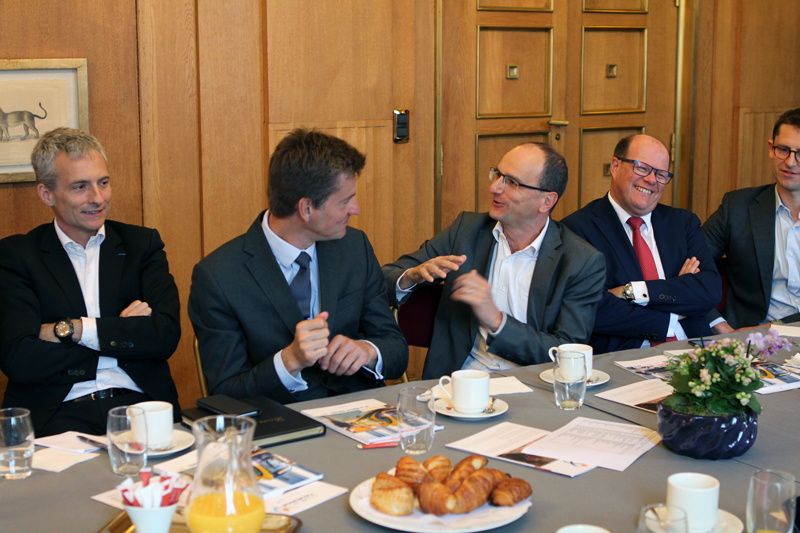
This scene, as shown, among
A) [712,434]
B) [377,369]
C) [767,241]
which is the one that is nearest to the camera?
[712,434]

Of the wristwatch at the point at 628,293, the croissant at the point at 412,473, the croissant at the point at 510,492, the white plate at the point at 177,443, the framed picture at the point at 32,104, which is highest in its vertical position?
the framed picture at the point at 32,104

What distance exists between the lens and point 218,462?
3.75ft

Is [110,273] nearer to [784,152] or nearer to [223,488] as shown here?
[223,488]

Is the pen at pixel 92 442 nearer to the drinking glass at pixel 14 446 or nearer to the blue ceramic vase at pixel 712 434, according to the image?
the drinking glass at pixel 14 446

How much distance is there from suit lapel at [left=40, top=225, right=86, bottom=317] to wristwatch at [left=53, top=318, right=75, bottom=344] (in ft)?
0.35

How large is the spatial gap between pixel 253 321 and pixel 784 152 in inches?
→ 103

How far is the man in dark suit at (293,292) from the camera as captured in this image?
95.3 inches

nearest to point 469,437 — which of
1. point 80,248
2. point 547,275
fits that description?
point 547,275

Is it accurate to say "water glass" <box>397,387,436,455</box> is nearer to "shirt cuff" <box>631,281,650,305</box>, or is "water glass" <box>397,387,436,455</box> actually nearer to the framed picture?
"shirt cuff" <box>631,281,650,305</box>

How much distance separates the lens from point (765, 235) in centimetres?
375

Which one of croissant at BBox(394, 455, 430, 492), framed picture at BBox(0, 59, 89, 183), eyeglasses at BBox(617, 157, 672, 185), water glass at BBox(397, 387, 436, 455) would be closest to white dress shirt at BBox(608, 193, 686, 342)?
eyeglasses at BBox(617, 157, 672, 185)

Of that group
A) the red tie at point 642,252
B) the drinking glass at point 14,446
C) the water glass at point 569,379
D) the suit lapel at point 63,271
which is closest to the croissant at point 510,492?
the water glass at point 569,379

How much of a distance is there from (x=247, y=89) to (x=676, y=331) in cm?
239

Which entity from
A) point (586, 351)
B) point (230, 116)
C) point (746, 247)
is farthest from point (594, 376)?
point (230, 116)
